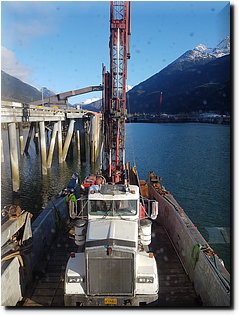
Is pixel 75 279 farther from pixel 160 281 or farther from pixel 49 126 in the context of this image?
pixel 49 126

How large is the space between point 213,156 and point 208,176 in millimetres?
13912

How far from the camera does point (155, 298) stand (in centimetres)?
703

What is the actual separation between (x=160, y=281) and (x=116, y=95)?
35.5 feet

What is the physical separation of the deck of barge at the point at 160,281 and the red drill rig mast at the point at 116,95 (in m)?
5.28

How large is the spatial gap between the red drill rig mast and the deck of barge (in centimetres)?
528

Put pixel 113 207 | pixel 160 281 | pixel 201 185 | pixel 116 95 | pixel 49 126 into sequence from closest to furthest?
pixel 113 207, pixel 160 281, pixel 116 95, pixel 201 185, pixel 49 126

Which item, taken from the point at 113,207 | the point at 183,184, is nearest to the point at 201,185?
the point at 183,184

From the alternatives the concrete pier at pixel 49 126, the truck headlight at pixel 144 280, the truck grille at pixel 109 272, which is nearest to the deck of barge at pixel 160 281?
the truck headlight at pixel 144 280

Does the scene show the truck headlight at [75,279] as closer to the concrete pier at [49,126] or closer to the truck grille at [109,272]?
the truck grille at [109,272]

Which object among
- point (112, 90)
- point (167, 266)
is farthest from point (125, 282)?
point (112, 90)

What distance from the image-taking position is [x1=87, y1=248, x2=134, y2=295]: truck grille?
6.70 meters

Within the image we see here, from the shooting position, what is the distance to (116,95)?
16.8 metres

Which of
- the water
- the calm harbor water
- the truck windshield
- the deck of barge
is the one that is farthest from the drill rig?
the calm harbor water

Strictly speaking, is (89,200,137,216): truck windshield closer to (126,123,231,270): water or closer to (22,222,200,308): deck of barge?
(22,222,200,308): deck of barge
